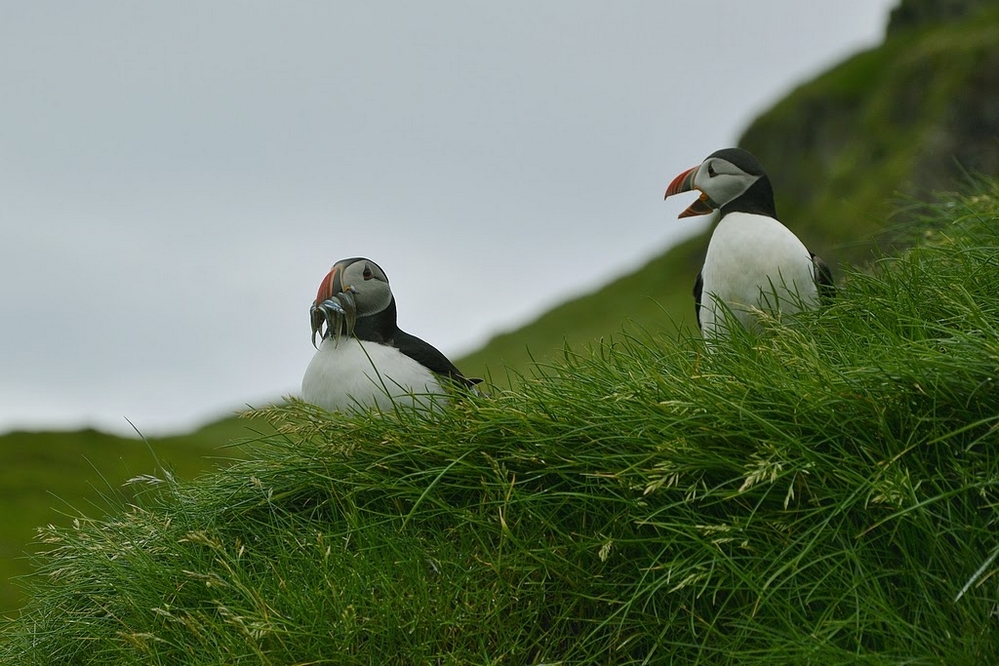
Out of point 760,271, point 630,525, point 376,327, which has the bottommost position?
point 630,525

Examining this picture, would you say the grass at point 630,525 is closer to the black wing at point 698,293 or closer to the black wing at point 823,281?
the black wing at point 823,281

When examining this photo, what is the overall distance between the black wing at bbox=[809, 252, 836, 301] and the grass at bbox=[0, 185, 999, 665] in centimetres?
53

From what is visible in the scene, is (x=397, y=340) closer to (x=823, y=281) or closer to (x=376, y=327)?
(x=376, y=327)

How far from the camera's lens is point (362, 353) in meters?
6.15

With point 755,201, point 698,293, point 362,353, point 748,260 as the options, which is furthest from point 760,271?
point 362,353

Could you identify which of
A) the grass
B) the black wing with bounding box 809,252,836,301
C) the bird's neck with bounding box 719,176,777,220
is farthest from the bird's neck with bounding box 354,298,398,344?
the black wing with bounding box 809,252,836,301

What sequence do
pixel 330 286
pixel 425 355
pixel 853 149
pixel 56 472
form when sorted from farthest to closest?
pixel 853 149, pixel 56 472, pixel 425 355, pixel 330 286

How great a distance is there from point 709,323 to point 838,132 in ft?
119

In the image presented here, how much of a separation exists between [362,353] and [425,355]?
0.38 metres

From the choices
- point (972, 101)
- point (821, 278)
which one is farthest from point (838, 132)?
point (821, 278)

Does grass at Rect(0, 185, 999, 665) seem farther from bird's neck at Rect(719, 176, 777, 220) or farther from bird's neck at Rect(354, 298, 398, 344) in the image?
bird's neck at Rect(719, 176, 777, 220)

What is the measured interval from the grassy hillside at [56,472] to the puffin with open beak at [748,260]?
8817 millimetres

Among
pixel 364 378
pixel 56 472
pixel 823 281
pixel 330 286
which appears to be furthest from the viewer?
pixel 56 472

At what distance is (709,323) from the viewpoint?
6598 millimetres
